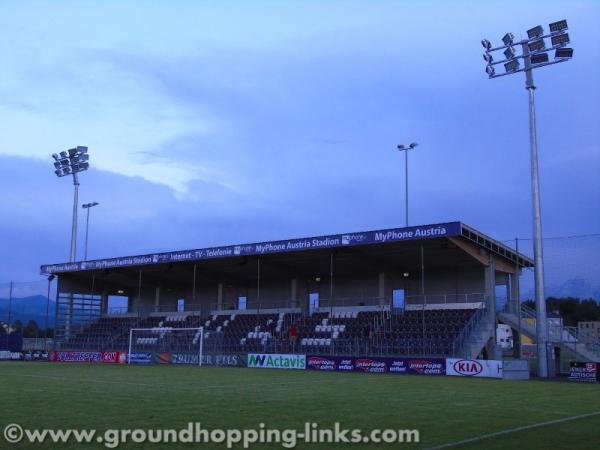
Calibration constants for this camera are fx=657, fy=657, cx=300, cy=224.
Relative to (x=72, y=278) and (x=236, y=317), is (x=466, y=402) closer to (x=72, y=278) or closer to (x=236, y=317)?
(x=236, y=317)

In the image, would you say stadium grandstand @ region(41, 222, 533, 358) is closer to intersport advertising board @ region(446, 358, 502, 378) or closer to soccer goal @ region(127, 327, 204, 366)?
soccer goal @ region(127, 327, 204, 366)

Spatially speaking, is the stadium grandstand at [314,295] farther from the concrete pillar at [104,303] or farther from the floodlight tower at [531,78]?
the floodlight tower at [531,78]

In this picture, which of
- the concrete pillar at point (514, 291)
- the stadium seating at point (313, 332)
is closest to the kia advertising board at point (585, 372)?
the stadium seating at point (313, 332)

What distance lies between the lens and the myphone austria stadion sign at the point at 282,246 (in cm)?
3625

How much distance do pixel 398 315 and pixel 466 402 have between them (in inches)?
978

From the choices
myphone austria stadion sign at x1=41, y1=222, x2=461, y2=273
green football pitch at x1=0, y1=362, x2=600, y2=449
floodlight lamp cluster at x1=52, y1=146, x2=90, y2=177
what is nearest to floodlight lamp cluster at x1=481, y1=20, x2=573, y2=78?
myphone austria stadion sign at x1=41, y1=222, x2=461, y2=273

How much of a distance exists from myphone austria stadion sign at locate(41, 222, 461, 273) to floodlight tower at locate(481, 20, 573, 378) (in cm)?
487

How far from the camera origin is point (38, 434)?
10.8 m

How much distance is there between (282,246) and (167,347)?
10.7m

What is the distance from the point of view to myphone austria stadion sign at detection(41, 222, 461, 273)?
3625 centimetres

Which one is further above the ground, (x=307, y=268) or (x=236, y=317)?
(x=307, y=268)

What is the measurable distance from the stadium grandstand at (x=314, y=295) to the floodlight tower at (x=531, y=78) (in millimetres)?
3333

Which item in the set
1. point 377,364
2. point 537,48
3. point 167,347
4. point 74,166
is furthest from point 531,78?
point 74,166

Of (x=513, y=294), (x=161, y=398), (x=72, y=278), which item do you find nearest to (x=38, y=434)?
(x=161, y=398)
